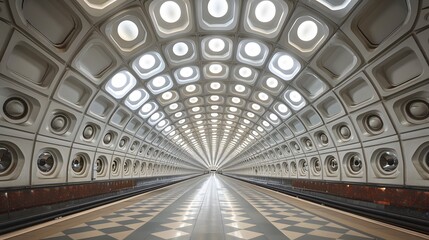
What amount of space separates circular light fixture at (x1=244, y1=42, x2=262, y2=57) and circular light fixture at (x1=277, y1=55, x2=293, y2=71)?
45.2 inches

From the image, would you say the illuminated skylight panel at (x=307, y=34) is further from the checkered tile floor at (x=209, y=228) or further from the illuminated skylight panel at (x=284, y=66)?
the checkered tile floor at (x=209, y=228)

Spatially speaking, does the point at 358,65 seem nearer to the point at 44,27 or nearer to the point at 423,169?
the point at 423,169

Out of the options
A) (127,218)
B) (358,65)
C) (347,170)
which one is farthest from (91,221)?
(347,170)

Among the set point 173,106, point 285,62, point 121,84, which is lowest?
point 121,84

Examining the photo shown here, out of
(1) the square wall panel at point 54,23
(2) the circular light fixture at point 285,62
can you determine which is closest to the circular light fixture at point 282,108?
(2) the circular light fixture at point 285,62

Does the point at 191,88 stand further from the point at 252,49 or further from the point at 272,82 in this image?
the point at 252,49

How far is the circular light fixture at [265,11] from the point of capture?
8992mm

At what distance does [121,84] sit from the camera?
13.1 metres

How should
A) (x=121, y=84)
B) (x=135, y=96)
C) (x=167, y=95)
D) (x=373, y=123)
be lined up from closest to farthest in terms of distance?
(x=373, y=123)
(x=121, y=84)
(x=135, y=96)
(x=167, y=95)

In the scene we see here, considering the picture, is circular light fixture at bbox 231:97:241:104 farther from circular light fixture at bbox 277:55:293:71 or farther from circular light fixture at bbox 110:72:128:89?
circular light fixture at bbox 110:72:128:89

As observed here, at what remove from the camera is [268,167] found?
31188mm

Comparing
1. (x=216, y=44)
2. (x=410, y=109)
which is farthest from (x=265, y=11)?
(x=410, y=109)

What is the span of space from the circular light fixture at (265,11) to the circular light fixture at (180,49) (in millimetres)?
3612

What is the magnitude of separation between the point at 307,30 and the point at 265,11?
1.70 meters
